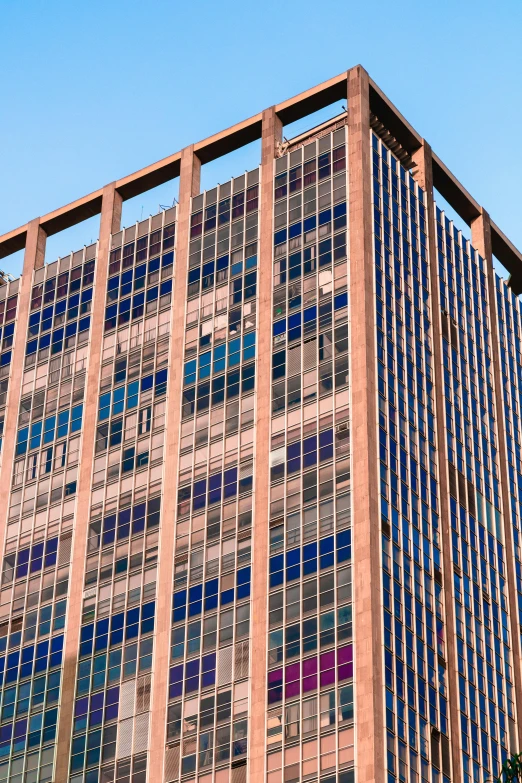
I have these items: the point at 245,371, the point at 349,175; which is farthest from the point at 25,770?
the point at 349,175

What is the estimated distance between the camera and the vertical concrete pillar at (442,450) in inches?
4181

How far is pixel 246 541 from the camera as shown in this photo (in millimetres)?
109562

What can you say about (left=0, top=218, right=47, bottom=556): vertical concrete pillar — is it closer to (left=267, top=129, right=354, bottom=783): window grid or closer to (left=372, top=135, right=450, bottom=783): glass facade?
(left=267, top=129, right=354, bottom=783): window grid

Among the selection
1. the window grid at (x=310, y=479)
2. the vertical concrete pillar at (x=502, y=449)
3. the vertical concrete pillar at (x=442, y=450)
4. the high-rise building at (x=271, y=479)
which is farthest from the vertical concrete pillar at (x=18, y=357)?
the vertical concrete pillar at (x=502, y=449)

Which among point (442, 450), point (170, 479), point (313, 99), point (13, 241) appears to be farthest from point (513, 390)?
point (13, 241)

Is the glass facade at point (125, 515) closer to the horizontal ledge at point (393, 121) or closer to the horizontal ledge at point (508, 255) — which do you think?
the horizontal ledge at point (393, 121)

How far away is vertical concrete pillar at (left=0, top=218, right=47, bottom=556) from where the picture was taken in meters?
127

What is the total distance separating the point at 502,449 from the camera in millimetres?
128125

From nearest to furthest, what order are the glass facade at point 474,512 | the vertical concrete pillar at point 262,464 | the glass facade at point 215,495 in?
the vertical concrete pillar at point 262,464
the glass facade at point 215,495
the glass facade at point 474,512

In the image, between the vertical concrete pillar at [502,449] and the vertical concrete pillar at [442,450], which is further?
the vertical concrete pillar at [502,449]

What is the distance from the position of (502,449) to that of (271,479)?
83.0 feet

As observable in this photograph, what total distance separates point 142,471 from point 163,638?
48.3 ft

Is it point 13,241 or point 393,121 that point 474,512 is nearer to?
point 393,121

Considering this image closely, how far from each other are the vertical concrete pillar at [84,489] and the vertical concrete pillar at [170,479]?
7.24m
